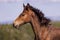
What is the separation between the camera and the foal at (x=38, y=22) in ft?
32.7

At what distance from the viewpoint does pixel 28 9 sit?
10.2m

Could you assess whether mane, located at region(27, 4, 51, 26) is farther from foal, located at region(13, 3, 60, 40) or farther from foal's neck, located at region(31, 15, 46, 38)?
foal's neck, located at region(31, 15, 46, 38)

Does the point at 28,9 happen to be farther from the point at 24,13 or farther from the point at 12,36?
the point at 12,36

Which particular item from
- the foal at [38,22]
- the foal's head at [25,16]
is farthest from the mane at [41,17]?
the foal's head at [25,16]

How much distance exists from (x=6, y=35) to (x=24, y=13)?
14.9 meters

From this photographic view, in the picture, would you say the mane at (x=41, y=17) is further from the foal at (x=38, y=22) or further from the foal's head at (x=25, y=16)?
the foal's head at (x=25, y=16)

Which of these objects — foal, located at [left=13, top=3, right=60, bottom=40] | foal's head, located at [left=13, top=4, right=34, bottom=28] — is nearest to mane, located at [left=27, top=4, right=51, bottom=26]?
foal, located at [left=13, top=3, right=60, bottom=40]

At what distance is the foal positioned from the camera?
9969 mm

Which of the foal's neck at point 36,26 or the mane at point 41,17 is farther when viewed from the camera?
the mane at point 41,17

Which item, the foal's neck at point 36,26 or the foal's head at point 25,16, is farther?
the foal's head at point 25,16

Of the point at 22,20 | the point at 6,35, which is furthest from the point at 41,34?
the point at 6,35

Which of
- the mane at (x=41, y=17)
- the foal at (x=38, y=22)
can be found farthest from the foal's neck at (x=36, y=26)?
the mane at (x=41, y=17)

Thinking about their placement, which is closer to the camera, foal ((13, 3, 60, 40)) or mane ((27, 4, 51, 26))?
foal ((13, 3, 60, 40))

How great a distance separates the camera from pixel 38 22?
10.2m
